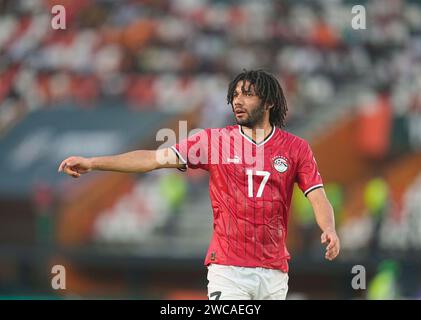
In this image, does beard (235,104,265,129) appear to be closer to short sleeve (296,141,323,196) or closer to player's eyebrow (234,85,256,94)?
player's eyebrow (234,85,256,94)

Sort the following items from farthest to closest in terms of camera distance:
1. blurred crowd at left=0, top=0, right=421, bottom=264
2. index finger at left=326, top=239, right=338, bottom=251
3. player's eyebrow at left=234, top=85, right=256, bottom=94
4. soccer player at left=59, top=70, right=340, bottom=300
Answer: blurred crowd at left=0, top=0, right=421, bottom=264 → player's eyebrow at left=234, top=85, right=256, bottom=94 → soccer player at left=59, top=70, right=340, bottom=300 → index finger at left=326, top=239, right=338, bottom=251

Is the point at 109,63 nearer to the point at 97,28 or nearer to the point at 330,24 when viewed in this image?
the point at 97,28

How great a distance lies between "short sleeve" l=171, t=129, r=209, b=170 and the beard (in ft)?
0.91

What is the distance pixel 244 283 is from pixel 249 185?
0.65 meters

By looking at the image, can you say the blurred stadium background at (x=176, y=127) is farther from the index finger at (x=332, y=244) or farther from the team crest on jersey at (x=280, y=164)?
the index finger at (x=332, y=244)

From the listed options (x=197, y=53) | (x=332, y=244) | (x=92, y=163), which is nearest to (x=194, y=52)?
(x=197, y=53)

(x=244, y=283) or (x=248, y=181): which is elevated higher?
(x=248, y=181)

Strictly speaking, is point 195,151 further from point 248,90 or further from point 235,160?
point 248,90

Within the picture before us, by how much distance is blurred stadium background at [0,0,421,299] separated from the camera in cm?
1677

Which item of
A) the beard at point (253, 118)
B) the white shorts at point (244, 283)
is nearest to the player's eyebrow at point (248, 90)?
the beard at point (253, 118)

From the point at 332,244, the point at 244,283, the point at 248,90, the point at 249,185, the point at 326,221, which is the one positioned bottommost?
the point at 244,283

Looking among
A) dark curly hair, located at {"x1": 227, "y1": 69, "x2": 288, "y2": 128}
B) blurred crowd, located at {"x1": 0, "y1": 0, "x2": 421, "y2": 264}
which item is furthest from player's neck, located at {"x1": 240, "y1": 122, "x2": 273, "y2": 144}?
blurred crowd, located at {"x1": 0, "y1": 0, "x2": 421, "y2": 264}

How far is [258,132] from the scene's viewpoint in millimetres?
6777

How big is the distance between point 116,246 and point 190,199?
1.68 metres
